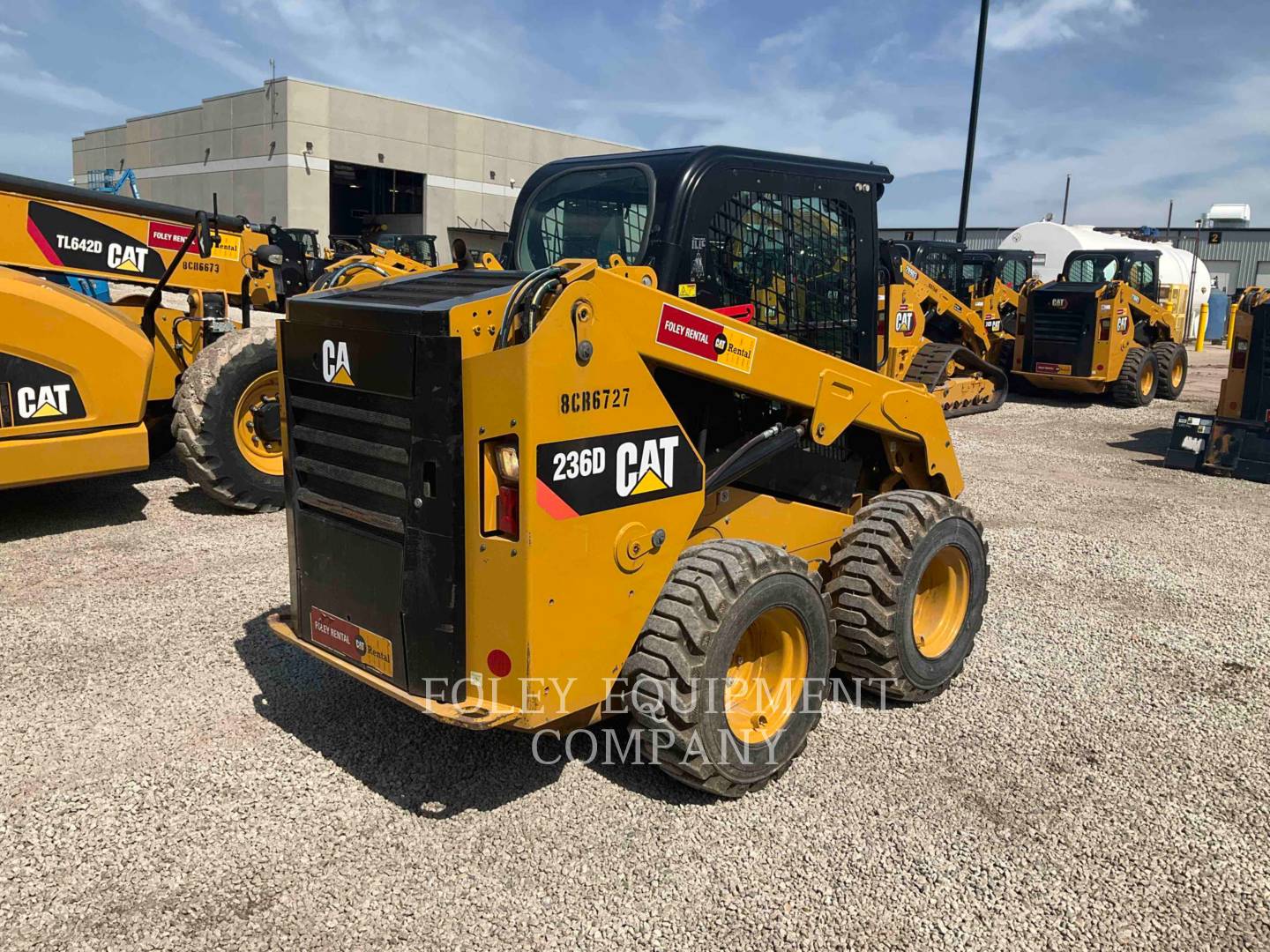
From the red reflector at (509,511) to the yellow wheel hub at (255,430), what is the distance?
177 inches

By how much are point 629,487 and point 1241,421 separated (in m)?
8.82

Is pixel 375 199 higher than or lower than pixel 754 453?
higher

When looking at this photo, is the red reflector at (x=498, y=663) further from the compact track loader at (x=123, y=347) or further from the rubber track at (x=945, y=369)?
the rubber track at (x=945, y=369)

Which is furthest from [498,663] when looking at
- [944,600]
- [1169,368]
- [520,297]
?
[1169,368]

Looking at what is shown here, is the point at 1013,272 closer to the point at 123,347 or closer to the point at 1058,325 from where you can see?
the point at 1058,325

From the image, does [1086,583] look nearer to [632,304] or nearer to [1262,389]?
[632,304]

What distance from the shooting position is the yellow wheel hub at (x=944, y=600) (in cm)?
437

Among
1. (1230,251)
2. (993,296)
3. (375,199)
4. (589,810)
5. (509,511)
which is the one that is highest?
(375,199)

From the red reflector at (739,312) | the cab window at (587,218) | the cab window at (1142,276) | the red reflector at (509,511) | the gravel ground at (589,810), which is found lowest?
the gravel ground at (589,810)

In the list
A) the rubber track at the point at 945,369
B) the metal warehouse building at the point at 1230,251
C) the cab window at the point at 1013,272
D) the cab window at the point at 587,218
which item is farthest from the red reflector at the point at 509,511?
the metal warehouse building at the point at 1230,251

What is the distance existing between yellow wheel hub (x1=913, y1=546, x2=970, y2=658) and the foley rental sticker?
5.20 ft

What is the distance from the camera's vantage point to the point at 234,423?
22.0ft

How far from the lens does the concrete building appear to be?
3703 centimetres

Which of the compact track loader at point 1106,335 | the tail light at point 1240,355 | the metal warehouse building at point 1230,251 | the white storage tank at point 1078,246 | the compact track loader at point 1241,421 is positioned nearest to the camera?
the compact track loader at point 1241,421
